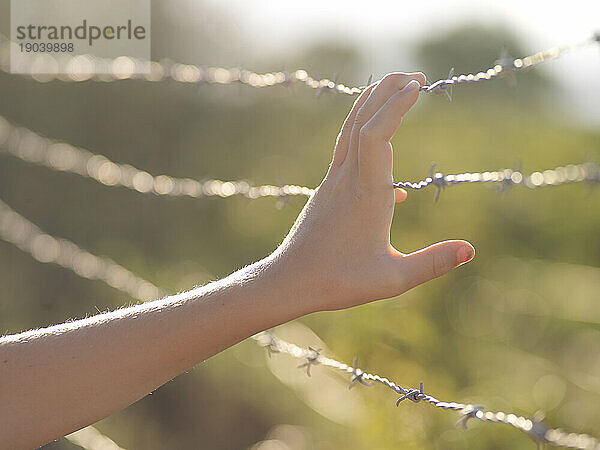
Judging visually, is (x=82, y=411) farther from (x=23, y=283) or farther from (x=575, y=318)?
(x=23, y=283)

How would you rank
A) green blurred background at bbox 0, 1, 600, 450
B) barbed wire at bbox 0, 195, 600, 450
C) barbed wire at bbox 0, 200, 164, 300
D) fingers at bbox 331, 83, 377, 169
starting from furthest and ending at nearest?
green blurred background at bbox 0, 1, 600, 450 → barbed wire at bbox 0, 200, 164, 300 → fingers at bbox 331, 83, 377, 169 → barbed wire at bbox 0, 195, 600, 450

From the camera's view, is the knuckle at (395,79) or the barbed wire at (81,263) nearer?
the knuckle at (395,79)

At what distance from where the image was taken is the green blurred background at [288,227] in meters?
3.03

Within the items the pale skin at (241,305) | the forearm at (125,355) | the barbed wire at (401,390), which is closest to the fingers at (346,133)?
the pale skin at (241,305)

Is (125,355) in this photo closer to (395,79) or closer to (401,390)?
(401,390)

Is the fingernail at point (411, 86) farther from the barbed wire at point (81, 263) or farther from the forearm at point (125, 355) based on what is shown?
the barbed wire at point (81, 263)

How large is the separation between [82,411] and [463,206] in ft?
11.2

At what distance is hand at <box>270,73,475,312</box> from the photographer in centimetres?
116

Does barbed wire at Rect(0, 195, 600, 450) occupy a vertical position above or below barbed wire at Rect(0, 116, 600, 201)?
below

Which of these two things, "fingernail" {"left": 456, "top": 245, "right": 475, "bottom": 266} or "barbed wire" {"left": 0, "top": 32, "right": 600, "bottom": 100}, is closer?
"fingernail" {"left": 456, "top": 245, "right": 475, "bottom": 266}

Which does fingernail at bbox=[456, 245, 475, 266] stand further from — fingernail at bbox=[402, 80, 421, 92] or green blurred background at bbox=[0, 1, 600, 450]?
green blurred background at bbox=[0, 1, 600, 450]

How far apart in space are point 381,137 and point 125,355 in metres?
0.49

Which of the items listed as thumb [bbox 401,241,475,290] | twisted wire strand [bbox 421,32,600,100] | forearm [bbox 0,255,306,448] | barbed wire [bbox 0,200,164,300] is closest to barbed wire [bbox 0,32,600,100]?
twisted wire strand [bbox 421,32,600,100]

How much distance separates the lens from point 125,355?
3.99ft
